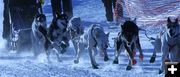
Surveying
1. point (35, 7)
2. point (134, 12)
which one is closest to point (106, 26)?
point (134, 12)

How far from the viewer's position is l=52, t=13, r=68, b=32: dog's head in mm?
8203

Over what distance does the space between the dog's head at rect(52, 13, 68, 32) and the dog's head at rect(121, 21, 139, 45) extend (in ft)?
5.32

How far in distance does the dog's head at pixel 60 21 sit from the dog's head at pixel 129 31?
162cm

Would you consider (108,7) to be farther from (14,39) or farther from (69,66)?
(69,66)

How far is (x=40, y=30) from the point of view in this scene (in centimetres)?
844

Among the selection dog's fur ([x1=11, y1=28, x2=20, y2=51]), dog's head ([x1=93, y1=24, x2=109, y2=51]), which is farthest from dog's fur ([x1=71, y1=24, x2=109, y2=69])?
dog's fur ([x1=11, y1=28, x2=20, y2=51])

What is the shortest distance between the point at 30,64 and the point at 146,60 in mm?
2223

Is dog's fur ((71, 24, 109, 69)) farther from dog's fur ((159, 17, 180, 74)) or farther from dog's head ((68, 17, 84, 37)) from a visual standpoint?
dog's fur ((159, 17, 180, 74))

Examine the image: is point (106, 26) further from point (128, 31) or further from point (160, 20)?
point (128, 31)

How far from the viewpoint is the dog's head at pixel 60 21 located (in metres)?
8.20

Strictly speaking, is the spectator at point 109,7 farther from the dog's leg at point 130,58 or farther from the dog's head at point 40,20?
the dog's leg at point 130,58

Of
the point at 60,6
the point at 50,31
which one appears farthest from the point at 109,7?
the point at 50,31

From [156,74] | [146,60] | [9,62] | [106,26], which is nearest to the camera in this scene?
[156,74]

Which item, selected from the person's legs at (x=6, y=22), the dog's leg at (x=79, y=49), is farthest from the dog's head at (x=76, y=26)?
the person's legs at (x=6, y=22)
